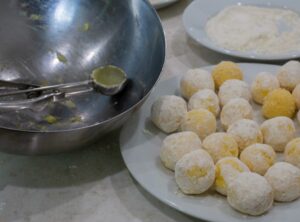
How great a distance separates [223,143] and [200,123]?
58 mm

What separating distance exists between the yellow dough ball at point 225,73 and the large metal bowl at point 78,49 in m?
0.12

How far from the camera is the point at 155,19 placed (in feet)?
2.72

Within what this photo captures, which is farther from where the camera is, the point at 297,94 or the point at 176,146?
the point at 297,94

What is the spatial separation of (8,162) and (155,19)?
344 mm

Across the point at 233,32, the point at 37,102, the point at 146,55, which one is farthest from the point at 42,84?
the point at 233,32

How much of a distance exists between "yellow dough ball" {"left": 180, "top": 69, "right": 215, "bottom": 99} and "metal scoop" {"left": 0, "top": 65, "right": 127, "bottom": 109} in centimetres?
10

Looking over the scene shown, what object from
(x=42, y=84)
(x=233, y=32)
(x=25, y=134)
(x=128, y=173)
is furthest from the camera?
(x=233, y=32)

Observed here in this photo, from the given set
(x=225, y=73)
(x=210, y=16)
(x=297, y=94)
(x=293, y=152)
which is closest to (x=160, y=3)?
(x=210, y=16)

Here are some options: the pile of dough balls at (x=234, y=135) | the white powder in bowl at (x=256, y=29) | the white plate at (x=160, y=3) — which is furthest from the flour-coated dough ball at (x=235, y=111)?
the white plate at (x=160, y=3)

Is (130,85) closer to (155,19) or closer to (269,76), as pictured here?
(155,19)

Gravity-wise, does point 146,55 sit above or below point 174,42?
above

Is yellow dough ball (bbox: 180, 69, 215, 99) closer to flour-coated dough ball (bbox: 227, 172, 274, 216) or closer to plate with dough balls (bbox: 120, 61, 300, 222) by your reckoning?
plate with dough balls (bbox: 120, 61, 300, 222)

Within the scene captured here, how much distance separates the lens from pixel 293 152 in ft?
2.24

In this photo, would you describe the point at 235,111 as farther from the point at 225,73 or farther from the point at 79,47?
the point at 79,47
